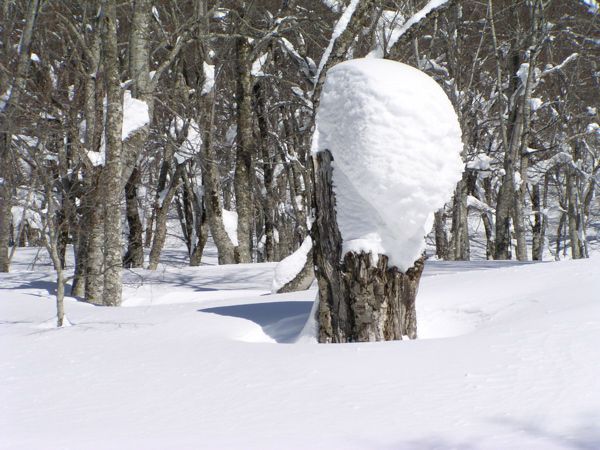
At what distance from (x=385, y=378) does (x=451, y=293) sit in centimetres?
238

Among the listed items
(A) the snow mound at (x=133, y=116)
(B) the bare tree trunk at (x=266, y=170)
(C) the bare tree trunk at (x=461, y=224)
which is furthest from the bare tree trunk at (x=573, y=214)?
(A) the snow mound at (x=133, y=116)

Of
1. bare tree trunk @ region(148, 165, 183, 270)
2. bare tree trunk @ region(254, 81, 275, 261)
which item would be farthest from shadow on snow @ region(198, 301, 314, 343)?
bare tree trunk @ region(148, 165, 183, 270)

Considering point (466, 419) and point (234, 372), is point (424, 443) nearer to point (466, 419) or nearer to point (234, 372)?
point (466, 419)

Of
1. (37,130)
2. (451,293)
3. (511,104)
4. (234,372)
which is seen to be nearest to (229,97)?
(511,104)

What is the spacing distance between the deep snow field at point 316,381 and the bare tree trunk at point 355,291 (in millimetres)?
391

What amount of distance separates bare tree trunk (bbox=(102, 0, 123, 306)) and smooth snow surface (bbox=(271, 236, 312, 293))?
5.92ft

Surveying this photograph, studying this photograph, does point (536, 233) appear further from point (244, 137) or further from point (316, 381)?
point (316, 381)

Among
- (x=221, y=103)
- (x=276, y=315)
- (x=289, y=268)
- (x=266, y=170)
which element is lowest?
(x=276, y=315)

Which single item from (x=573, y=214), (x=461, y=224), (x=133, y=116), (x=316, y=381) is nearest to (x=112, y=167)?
(x=133, y=116)

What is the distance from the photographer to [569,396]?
2.53 meters

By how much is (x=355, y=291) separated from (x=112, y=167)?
409 cm

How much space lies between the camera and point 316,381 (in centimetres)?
302

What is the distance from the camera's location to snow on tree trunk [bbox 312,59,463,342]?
4137mm

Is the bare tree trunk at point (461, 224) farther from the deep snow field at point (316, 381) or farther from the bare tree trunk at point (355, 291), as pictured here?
the bare tree trunk at point (355, 291)
